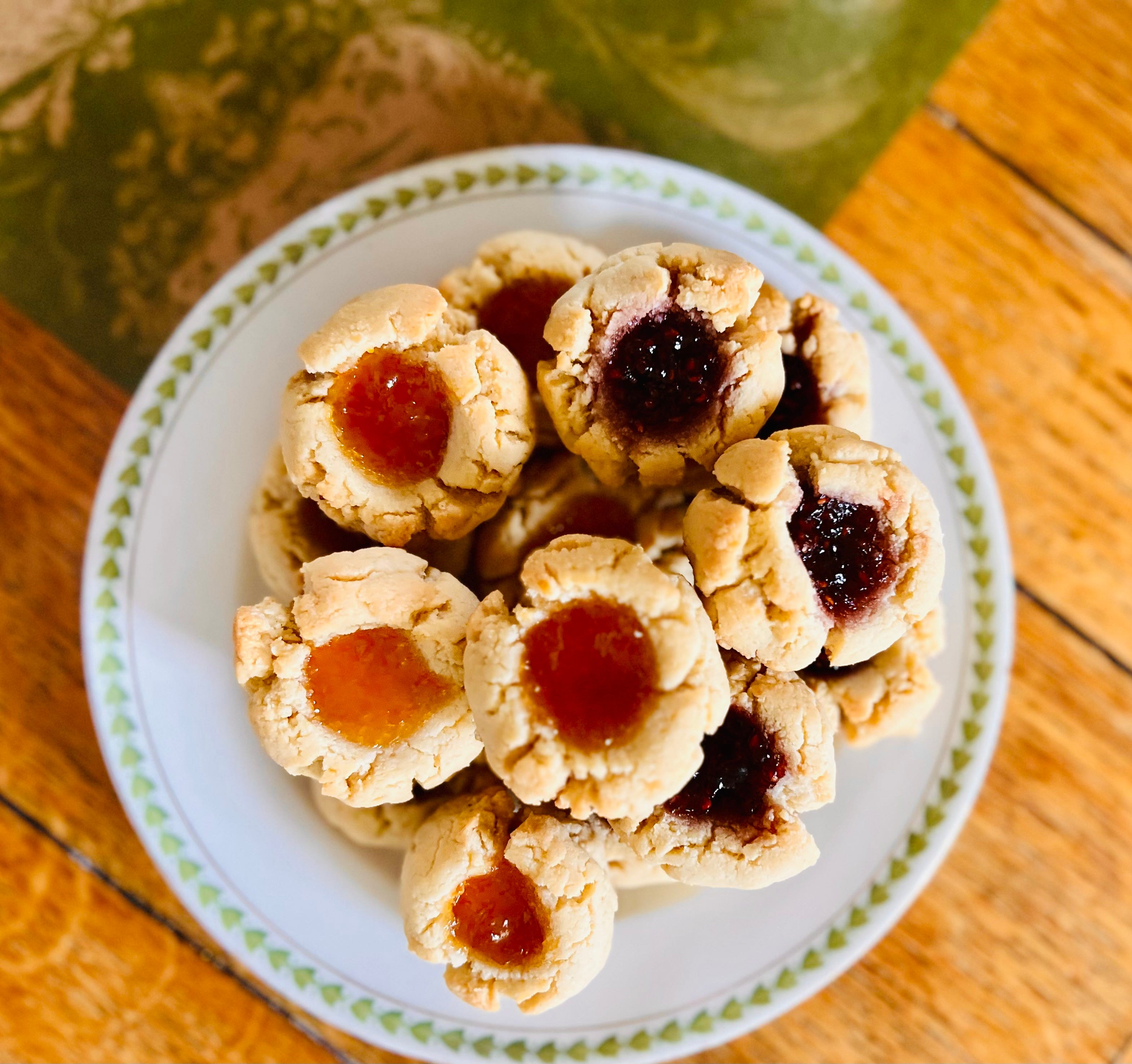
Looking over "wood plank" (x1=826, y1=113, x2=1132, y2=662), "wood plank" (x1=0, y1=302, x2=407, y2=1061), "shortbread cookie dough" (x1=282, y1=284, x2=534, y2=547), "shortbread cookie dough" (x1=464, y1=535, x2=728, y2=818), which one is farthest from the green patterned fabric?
"shortbread cookie dough" (x1=464, y1=535, x2=728, y2=818)

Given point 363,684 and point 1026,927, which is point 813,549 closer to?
point 363,684

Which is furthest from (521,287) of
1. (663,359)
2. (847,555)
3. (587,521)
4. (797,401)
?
(847,555)

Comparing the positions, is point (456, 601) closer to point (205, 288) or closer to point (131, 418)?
point (131, 418)

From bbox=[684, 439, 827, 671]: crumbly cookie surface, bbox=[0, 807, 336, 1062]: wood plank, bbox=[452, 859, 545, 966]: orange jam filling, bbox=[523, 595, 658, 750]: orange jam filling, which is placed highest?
bbox=[684, 439, 827, 671]: crumbly cookie surface

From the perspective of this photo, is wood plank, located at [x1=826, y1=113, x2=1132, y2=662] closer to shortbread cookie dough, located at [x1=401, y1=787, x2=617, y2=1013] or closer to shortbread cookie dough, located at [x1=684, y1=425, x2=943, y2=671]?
shortbread cookie dough, located at [x1=684, y1=425, x2=943, y2=671]

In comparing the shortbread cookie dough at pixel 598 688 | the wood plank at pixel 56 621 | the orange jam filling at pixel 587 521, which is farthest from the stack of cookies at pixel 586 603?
the wood plank at pixel 56 621
